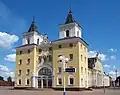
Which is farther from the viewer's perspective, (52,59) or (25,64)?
(25,64)

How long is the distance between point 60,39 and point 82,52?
616 centimetres

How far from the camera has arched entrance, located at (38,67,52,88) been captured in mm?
54062

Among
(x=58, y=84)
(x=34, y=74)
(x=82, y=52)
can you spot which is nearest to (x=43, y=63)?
(x=34, y=74)

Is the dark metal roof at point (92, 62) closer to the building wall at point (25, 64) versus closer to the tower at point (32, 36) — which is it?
the tower at point (32, 36)

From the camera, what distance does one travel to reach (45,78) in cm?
5444

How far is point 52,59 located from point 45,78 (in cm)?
516

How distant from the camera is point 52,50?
54.0 metres

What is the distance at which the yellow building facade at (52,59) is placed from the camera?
49.8m

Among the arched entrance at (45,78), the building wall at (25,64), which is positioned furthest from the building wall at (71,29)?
the arched entrance at (45,78)

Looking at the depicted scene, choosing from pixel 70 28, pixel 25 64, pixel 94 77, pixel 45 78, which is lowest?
pixel 94 77

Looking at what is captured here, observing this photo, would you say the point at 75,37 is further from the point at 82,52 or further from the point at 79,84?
the point at 79,84

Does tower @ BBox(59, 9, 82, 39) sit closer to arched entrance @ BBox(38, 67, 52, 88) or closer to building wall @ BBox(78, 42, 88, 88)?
building wall @ BBox(78, 42, 88, 88)

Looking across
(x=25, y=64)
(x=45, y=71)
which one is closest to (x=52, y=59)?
(x=45, y=71)

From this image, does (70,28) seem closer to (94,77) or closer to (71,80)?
(71,80)
